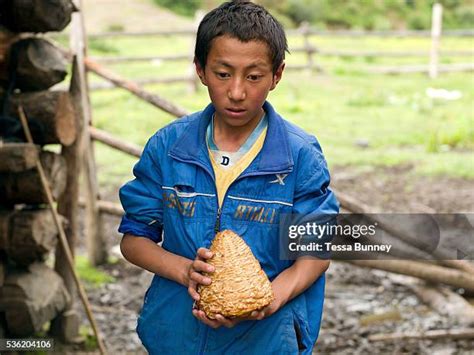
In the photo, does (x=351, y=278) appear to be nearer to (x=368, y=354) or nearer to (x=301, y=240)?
(x=368, y=354)

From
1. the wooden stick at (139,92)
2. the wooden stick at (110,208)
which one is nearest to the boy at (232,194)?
the wooden stick at (139,92)

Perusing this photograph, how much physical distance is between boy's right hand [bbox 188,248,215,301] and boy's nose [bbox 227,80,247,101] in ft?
1.34

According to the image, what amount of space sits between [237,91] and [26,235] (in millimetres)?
2270

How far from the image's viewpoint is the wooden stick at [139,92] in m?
4.60

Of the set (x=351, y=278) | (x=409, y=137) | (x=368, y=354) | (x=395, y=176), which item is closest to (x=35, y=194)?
(x=368, y=354)

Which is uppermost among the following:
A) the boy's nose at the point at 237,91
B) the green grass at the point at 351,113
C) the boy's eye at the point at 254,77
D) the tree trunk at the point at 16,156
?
the boy's eye at the point at 254,77

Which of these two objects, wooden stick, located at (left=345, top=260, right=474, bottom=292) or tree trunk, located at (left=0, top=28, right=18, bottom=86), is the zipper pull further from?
tree trunk, located at (left=0, top=28, right=18, bottom=86)

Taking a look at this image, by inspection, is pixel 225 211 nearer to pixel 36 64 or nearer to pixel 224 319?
pixel 224 319

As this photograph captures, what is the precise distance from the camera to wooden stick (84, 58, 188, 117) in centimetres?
460

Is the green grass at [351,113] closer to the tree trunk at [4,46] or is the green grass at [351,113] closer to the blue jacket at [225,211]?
the tree trunk at [4,46]

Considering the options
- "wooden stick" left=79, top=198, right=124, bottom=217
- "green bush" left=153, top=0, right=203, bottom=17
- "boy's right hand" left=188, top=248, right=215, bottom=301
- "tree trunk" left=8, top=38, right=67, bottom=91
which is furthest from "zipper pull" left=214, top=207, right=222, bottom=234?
"green bush" left=153, top=0, right=203, bottom=17

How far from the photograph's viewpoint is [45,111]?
421 centimetres

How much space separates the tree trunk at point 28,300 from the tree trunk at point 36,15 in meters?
1.22

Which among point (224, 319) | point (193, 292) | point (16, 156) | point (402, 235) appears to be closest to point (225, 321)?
point (224, 319)
